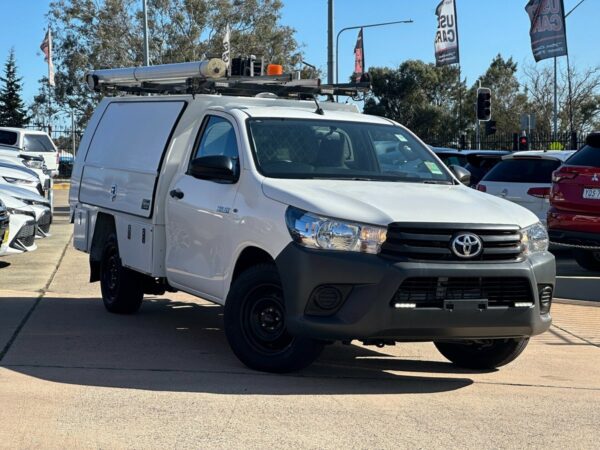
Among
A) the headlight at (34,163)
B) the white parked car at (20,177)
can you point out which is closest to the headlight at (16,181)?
the white parked car at (20,177)

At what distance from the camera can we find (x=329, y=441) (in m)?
5.05

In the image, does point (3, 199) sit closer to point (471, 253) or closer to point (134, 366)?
point (134, 366)

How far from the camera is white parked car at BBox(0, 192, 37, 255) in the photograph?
11.6 meters

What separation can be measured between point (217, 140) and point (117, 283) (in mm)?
2155

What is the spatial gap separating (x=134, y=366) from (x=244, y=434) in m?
1.86

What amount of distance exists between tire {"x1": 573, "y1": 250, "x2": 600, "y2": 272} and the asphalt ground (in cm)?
419

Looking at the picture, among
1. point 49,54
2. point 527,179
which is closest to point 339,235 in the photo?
point 527,179

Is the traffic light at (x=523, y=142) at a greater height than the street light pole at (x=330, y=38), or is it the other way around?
the street light pole at (x=330, y=38)

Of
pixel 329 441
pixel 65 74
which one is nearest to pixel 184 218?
pixel 329 441

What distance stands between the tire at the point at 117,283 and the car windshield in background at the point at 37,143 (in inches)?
816

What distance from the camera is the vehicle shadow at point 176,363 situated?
626 centimetres

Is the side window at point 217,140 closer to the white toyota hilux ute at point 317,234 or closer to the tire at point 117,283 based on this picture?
the white toyota hilux ute at point 317,234

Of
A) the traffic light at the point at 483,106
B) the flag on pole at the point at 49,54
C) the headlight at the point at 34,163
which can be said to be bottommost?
the headlight at the point at 34,163

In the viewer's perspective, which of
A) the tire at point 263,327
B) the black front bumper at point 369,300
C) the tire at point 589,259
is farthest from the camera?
the tire at point 589,259
